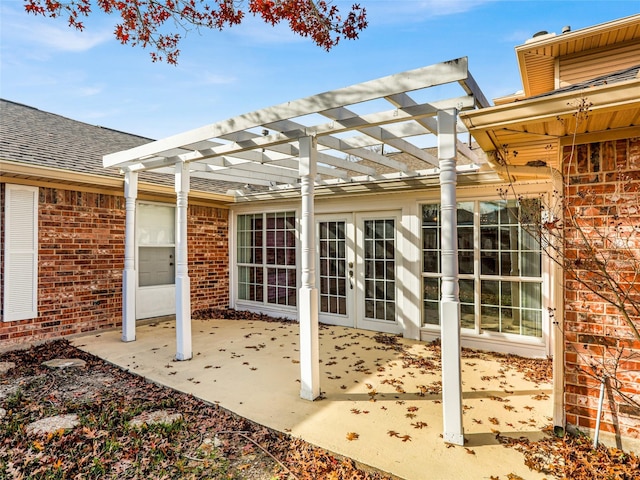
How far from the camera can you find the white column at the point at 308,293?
384cm

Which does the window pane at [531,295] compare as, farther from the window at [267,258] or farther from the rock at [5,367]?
the rock at [5,367]

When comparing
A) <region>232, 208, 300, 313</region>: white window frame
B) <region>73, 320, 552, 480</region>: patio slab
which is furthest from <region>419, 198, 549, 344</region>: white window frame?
<region>232, 208, 300, 313</region>: white window frame

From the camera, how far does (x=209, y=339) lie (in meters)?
6.32

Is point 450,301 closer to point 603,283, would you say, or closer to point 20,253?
point 603,283

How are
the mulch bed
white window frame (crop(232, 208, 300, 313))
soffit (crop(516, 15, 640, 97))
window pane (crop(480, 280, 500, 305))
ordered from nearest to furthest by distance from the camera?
the mulch bed → soffit (crop(516, 15, 640, 97)) → window pane (crop(480, 280, 500, 305)) → white window frame (crop(232, 208, 300, 313))

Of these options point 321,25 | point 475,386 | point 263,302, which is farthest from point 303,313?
point 263,302

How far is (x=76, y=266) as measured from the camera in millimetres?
6359

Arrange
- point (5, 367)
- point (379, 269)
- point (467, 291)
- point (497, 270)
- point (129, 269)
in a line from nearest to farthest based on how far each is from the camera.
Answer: point (5, 367) → point (497, 270) → point (467, 291) → point (129, 269) → point (379, 269)

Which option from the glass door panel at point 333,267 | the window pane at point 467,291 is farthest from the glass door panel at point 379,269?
the window pane at point 467,291

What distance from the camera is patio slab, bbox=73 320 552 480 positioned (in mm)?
2840

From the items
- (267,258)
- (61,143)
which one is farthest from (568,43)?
(61,143)

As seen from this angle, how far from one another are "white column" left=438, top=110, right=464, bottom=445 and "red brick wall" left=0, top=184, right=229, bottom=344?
627cm

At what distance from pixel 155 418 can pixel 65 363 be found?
2511 mm

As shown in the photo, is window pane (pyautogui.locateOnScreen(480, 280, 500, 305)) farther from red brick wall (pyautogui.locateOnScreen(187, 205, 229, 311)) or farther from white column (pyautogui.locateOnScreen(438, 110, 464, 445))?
red brick wall (pyautogui.locateOnScreen(187, 205, 229, 311))
